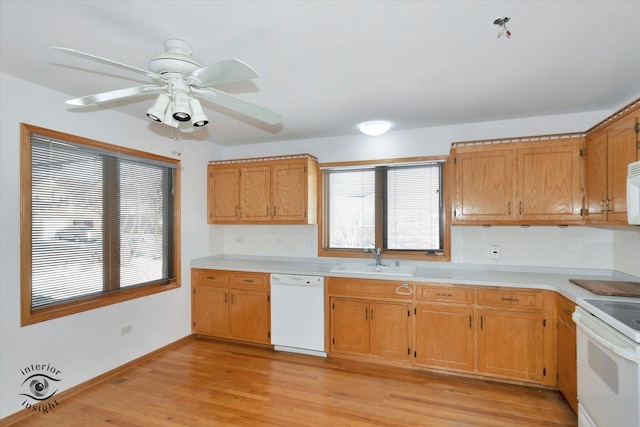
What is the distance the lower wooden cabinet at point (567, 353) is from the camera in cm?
233

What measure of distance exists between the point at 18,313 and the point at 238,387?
5.73 ft

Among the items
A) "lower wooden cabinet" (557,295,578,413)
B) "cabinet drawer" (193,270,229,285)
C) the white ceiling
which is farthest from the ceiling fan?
"lower wooden cabinet" (557,295,578,413)

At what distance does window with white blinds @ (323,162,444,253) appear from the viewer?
3.62 meters

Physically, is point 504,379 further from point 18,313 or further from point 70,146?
point 70,146

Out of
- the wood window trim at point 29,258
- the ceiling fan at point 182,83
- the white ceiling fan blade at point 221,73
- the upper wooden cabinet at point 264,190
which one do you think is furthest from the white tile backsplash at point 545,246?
the wood window trim at point 29,258

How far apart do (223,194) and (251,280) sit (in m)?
1.23

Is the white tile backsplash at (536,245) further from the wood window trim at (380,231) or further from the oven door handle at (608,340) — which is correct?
the oven door handle at (608,340)

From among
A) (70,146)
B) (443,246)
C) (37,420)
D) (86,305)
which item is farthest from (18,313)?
(443,246)

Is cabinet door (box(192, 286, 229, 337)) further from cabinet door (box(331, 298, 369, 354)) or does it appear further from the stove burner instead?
the stove burner

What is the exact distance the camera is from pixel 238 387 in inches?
110

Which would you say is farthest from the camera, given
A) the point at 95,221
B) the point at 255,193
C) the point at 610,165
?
the point at 255,193

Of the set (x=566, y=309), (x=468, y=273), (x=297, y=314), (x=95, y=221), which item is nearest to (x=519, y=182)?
(x=468, y=273)

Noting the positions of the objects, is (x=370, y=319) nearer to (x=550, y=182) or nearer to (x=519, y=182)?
(x=519, y=182)

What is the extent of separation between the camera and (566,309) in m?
2.47
